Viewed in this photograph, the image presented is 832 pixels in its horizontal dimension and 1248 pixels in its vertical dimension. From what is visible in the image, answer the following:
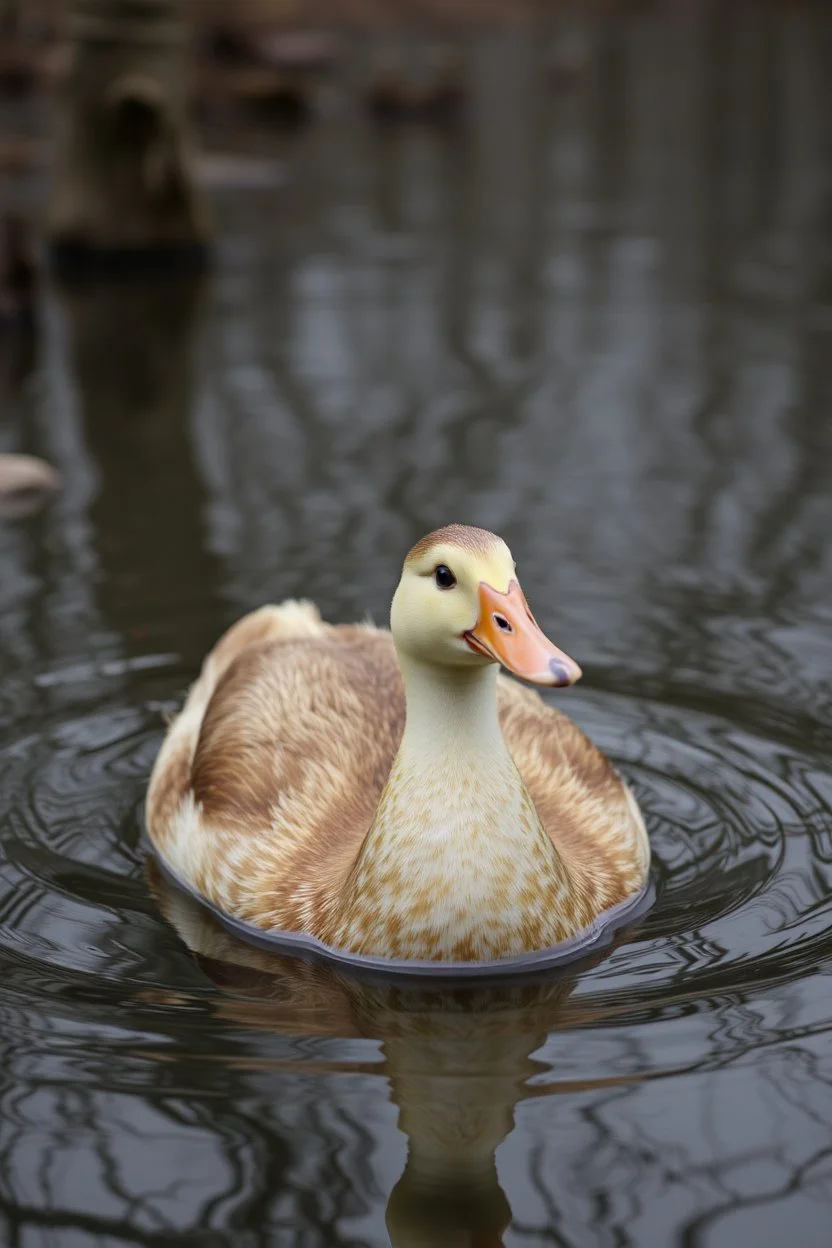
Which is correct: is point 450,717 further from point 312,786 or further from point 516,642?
point 312,786

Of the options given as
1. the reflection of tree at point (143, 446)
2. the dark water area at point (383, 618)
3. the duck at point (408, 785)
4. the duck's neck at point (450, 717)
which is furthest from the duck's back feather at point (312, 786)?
the reflection of tree at point (143, 446)

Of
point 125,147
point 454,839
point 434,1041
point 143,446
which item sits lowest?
point 434,1041

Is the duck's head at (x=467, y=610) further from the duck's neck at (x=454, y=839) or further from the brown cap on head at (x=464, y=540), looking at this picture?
the duck's neck at (x=454, y=839)

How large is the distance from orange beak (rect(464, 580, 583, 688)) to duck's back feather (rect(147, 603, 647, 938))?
928 millimetres

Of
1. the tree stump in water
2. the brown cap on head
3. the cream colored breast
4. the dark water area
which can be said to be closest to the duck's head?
the brown cap on head

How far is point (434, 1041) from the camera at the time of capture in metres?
4.55

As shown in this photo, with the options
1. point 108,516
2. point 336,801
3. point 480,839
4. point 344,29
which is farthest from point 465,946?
point 344,29

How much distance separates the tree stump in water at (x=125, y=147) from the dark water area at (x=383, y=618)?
71 centimetres

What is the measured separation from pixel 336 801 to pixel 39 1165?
61.1 inches

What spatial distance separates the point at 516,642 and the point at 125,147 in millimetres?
10635

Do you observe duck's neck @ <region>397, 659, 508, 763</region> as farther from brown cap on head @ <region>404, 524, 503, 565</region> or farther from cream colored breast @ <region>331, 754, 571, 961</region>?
brown cap on head @ <region>404, 524, 503, 565</region>

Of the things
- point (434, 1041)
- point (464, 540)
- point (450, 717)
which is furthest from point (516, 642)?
point (434, 1041)

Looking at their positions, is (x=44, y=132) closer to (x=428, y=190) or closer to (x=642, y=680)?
(x=428, y=190)

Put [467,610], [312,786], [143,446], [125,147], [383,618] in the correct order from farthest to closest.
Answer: [125,147], [143,446], [383,618], [312,786], [467,610]
